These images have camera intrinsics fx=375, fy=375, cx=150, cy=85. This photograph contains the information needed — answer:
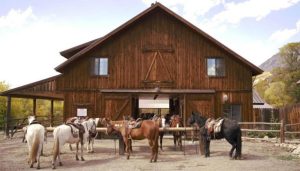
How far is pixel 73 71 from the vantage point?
25406 millimetres

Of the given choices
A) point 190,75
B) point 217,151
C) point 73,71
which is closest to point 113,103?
point 73,71

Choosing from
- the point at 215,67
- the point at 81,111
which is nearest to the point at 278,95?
the point at 215,67

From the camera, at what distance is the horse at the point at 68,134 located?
1355cm

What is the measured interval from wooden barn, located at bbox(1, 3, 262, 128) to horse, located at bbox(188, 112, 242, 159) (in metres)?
8.12

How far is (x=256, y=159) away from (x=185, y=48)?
11.7 meters

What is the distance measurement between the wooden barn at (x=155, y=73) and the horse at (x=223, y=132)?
26.6 ft

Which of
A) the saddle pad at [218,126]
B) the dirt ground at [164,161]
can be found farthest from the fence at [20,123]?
the saddle pad at [218,126]

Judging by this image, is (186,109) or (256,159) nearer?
(256,159)

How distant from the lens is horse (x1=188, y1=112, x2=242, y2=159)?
615 inches

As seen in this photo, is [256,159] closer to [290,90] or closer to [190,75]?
[190,75]

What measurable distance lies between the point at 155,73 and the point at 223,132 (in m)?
10.3

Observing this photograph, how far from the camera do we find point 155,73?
83.5 ft

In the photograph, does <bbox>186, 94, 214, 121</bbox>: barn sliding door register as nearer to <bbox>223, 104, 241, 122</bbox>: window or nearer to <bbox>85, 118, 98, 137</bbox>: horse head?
<bbox>223, 104, 241, 122</bbox>: window

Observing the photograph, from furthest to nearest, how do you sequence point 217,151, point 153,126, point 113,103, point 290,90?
point 290,90
point 113,103
point 217,151
point 153,126
